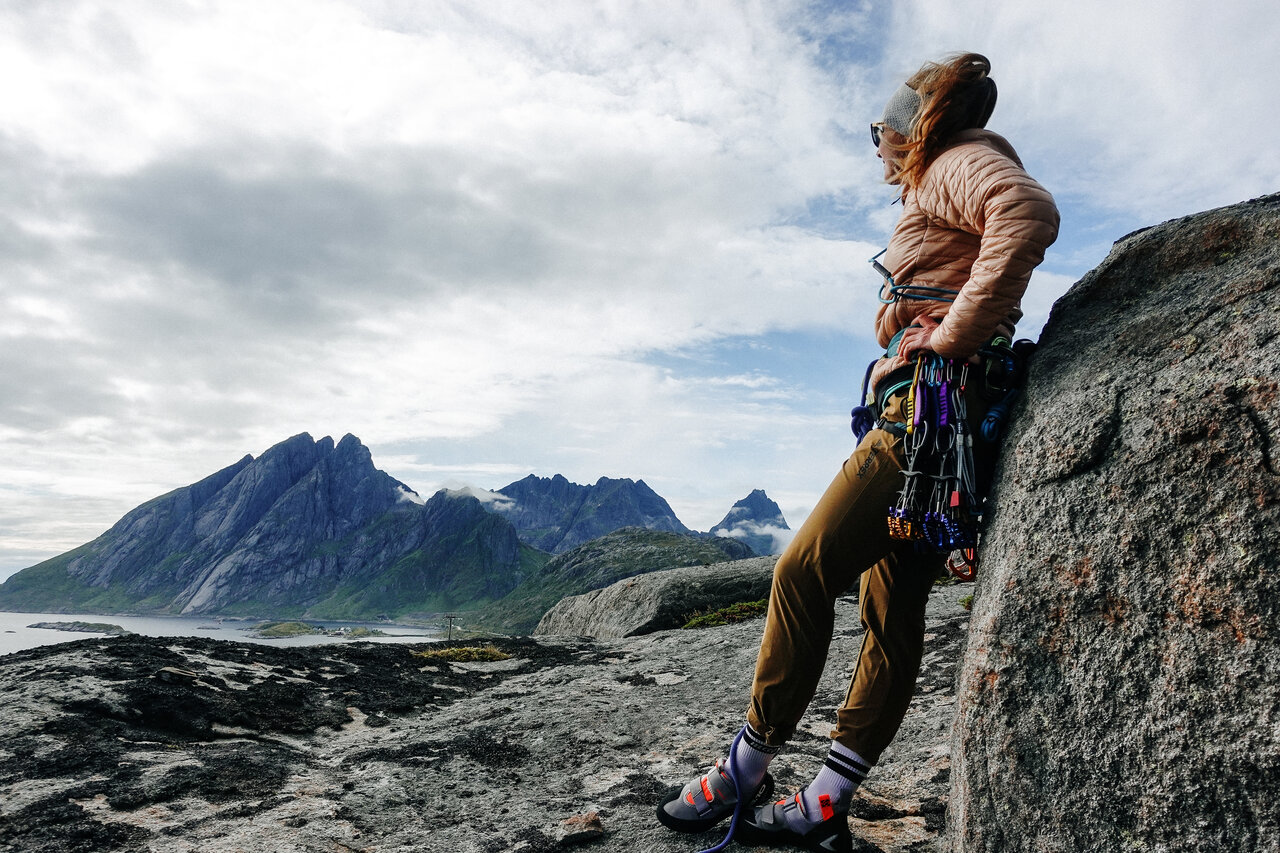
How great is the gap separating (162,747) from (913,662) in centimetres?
642

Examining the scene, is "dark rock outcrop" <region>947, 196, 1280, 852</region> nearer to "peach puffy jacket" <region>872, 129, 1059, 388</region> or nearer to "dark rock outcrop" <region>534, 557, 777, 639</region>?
"peach puffy jacket" <region>872, 129, 1059, 388</region>

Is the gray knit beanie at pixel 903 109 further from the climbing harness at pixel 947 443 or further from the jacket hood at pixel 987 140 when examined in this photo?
the climbing harness at pixel 947 443

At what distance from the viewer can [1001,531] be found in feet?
12.9

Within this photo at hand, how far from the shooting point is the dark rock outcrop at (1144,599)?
2998mm

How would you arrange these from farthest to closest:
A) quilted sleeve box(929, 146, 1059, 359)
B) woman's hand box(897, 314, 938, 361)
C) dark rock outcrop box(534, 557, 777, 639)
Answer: dark rock outcrop box(534, 557, 777, 639) < woman's hand box(897, 314, 938, 361) < quilted sleeve box(929, 146, 1059, 359)

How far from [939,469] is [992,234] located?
1.40 meters

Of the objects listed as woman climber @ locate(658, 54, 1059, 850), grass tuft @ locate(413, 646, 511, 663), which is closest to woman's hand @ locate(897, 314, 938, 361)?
woman climber @ locate(658, 54, 1059, 850)

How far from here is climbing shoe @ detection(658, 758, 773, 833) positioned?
14.3 ft

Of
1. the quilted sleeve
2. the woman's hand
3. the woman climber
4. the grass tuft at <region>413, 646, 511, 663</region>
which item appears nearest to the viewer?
the quilted sleeve

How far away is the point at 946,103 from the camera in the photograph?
166 inches

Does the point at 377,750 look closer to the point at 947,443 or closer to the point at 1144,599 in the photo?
the point at 947,443

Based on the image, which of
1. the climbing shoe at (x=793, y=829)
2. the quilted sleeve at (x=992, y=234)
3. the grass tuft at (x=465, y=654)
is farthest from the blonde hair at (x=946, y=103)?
the grass tuft at (x=465, y=654)

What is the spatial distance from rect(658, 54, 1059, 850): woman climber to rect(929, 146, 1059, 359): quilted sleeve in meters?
0.02

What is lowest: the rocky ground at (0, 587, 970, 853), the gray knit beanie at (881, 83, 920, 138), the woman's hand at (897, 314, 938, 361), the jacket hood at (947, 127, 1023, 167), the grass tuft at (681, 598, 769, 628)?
the rocky ground at (0, 587, 970, 853)
